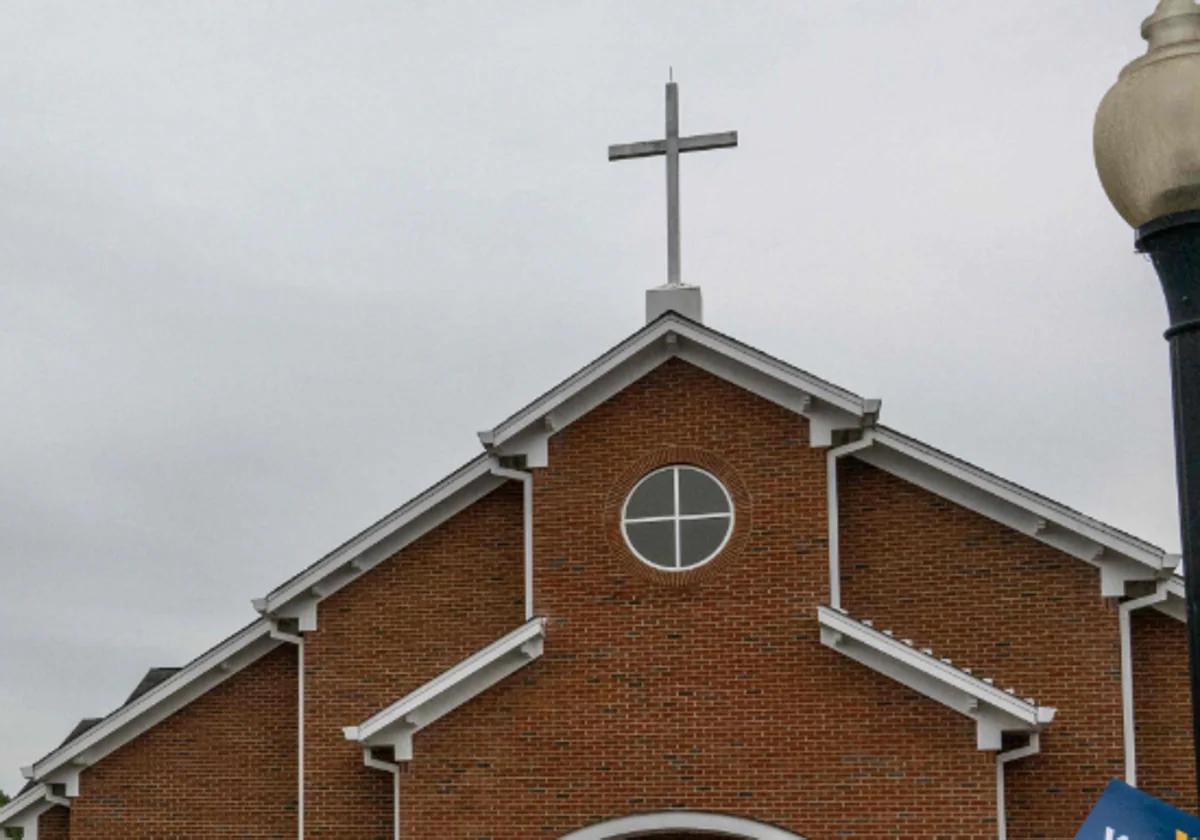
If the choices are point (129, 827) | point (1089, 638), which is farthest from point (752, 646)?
point (129, 827)

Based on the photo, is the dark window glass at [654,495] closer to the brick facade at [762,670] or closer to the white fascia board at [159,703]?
the brick facade at [762,670]

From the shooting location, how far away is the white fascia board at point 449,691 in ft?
52.2

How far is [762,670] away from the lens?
52.5ft

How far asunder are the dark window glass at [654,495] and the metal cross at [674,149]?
2722mm

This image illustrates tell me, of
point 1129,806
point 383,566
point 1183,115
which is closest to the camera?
point 1183,115

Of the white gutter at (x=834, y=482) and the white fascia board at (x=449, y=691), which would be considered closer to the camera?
the white fascia board at (x=449, y=691)

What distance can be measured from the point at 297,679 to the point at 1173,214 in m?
15.3

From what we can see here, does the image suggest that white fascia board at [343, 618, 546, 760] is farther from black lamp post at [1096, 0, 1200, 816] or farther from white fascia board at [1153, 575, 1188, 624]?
black lamp post at [1096, 0, 1200, 816]

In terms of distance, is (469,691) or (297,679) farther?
(297,679)

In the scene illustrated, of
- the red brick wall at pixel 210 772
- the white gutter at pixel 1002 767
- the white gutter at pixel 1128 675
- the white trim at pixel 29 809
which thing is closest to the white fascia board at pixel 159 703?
the red brick wall at pixel 210 772

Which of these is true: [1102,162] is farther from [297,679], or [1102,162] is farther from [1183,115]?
[297,679]

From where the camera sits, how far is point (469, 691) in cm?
1606

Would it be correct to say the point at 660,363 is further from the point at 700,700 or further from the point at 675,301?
the point at 700,700

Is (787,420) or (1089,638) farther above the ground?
(787,420)
